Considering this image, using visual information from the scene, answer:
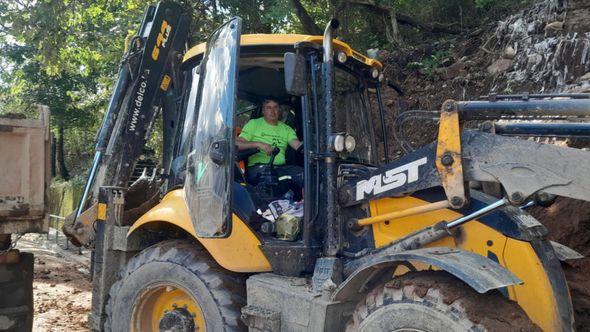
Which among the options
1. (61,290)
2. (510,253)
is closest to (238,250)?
(510,253)

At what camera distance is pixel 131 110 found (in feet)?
17.6

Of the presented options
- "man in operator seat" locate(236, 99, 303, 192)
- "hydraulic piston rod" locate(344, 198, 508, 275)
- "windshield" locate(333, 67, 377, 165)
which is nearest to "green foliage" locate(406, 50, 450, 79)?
"windshield" locate(333, 67, 377, 165)

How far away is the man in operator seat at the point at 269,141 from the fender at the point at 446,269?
41.5 inches

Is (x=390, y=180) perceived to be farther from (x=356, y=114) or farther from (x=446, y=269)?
(x=356, y=114)

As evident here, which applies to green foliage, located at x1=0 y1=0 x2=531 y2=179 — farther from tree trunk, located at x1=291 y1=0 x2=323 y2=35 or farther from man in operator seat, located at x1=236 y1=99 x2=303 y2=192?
man in operator seat, located at x1=236 y1=99 x2=303 y2=192

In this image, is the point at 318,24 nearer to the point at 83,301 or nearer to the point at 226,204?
the point at 83,301

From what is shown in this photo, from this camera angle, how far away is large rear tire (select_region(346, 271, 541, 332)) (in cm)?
277

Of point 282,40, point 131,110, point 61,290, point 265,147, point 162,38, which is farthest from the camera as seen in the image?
point 61,290

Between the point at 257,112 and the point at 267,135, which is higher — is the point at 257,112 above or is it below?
above

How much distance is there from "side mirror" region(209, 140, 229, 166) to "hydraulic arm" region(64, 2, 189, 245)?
1.75 metres

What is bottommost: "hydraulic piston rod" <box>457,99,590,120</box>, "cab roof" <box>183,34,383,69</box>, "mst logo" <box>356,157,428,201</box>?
"mst logo" <box>356,157,428,201</box>

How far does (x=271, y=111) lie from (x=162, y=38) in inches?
64.3

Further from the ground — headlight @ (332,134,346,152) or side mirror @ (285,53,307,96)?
side mirror @ (285,53,307,96)

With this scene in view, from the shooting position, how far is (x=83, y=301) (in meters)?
7.90
